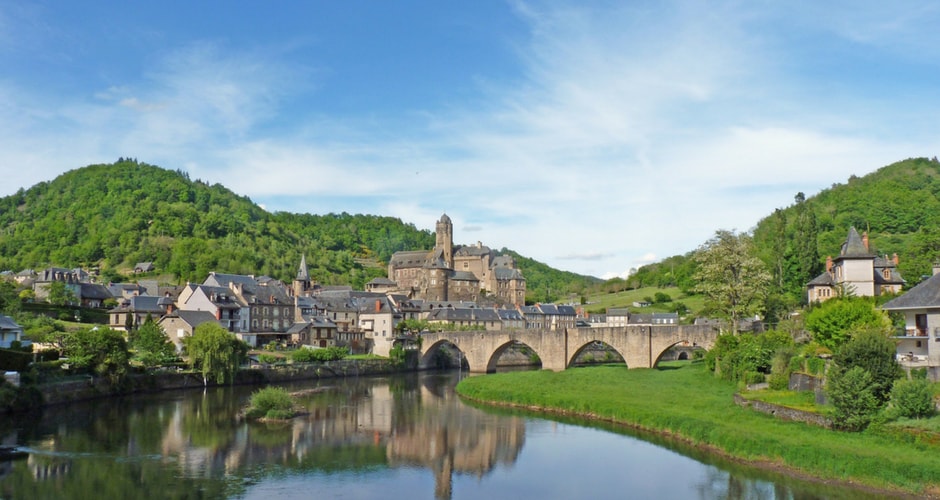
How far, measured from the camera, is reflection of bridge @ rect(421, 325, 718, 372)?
2098 inches

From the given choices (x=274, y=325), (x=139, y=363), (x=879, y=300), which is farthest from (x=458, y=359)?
(x=879, y=300)

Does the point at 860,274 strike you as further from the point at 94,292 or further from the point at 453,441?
the point at 94,292

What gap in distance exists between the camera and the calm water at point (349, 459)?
79.6 feet

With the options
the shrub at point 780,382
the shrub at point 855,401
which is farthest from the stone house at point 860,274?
the shrub at point 855,401

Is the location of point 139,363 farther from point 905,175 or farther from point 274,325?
point 905,175

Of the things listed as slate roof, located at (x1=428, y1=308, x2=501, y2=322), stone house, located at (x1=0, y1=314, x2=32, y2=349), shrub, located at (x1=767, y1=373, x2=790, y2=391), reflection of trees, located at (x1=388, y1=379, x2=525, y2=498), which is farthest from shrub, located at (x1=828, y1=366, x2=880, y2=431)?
slate roof, located at (x1=428, y1=308, x2=501, y2=322)

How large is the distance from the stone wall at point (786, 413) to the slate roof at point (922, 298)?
24.8 feet

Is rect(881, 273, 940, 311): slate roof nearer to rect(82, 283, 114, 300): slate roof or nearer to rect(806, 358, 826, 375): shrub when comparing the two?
rect(806, 358, 826, 375): shrub

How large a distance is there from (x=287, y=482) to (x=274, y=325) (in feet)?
159

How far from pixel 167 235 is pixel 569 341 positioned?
92.2 meters

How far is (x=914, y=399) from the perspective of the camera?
24.4m

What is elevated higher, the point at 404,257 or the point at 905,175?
the point at 905,175

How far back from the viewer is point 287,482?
82.2 ft

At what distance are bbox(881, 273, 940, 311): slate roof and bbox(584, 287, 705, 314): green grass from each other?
6623cm
